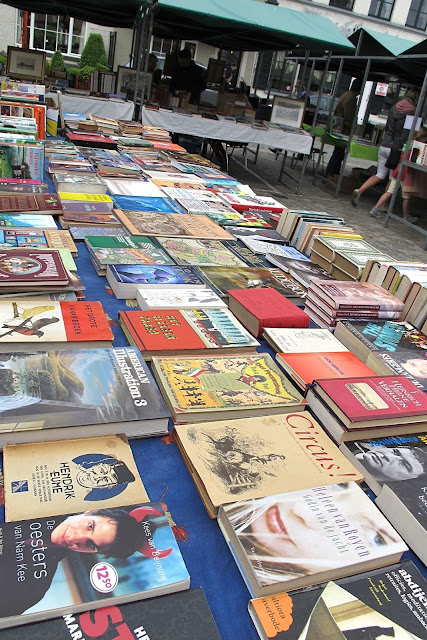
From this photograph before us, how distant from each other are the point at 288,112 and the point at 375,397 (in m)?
6.58

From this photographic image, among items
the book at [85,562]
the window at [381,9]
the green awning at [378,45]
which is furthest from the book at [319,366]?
the window at [381,9]

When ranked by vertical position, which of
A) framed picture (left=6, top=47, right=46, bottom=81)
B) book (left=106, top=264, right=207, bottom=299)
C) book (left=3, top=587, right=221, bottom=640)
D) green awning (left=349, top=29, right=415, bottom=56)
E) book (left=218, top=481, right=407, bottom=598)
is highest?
green awning (left=349, top=29, right=415, bottom=56)

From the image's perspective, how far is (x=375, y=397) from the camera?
1.23m

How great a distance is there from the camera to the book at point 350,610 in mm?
745

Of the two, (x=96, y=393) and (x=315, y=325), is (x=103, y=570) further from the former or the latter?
(x=315, y=325)

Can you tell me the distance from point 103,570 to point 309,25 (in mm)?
7285

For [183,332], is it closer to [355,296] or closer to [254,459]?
[254,459]

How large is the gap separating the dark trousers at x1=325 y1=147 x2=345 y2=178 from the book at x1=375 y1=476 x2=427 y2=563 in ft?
27.3

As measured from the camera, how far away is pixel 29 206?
227 centimetres

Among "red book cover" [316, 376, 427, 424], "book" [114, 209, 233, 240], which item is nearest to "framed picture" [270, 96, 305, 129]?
"book" [114, 209, 233, 240]

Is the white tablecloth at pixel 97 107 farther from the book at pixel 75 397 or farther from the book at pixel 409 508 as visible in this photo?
the book at pixel 409 508

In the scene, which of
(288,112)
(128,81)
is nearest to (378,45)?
(288,112)

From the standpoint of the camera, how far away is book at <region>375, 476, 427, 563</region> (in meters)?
0.93

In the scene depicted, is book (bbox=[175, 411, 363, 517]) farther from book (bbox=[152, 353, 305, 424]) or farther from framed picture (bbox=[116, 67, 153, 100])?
framed picture (bbox=[116, 67, 153, 100])
